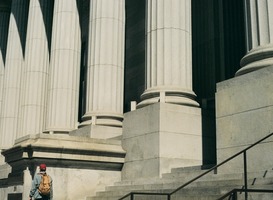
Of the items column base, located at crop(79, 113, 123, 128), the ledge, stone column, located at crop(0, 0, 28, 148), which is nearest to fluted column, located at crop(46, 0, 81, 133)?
column base, located at crop(79, 113, 123, 128)

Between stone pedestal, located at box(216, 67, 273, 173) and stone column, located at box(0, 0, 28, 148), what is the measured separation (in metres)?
22.4

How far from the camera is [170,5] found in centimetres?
2041

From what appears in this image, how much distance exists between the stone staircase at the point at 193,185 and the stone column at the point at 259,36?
3695 mm

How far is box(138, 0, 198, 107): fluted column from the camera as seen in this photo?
19.2 metres

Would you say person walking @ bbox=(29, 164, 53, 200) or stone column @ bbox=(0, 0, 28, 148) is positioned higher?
stone column @ bbox=(0, 0, 28, 148)

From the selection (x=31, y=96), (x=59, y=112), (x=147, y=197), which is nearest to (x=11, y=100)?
(x=31, y=96)

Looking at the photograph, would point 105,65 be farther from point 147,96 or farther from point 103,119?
point 147,96

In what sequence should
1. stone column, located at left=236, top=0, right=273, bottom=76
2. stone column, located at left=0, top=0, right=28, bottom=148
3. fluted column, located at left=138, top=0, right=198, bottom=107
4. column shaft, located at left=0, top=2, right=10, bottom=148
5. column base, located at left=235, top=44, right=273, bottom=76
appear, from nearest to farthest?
1. column base, located at left=235, top=44, right=273, bottom=76
2. stone column, located at left=236, top=0, right=273, bottom=76
3. fluted column, located at left=138, top=0, right=198, bottom=107
4. stone column, located at left=0, top=0, right=28, bottom=148
5. column shaft, located at left=0, top=2, right=10, bottom=148

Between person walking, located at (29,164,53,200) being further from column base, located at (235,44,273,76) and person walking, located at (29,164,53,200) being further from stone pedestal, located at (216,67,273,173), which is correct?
column base, located at (235,44,273,76)

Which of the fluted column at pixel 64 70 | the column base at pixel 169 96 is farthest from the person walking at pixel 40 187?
the fluted column at pixel 64 70

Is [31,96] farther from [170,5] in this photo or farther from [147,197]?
[147,197]

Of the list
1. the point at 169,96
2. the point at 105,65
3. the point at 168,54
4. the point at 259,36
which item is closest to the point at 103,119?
the point at 105,65

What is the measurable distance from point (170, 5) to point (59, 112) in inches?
389

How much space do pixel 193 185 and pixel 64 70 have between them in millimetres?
15283
